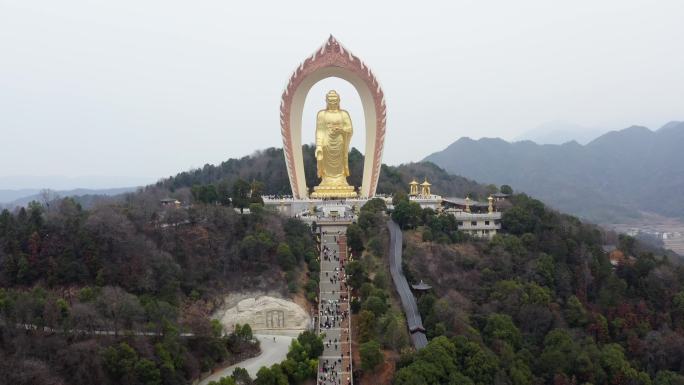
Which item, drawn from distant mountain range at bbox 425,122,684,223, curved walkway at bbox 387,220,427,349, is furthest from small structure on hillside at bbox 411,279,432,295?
distant mountain range at bbox 425,122,684,223

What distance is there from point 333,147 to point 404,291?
9.39m

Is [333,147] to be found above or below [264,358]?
above

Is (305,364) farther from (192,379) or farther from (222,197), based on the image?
(222,197)

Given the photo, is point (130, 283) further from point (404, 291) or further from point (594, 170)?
point (594, 170)

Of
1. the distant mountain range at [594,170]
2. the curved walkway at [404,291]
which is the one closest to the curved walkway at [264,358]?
the curved walkway at [404,291]

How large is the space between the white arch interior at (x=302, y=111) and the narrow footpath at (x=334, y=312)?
4.24m

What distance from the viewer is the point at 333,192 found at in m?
27.1

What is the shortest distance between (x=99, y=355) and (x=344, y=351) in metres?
6.06

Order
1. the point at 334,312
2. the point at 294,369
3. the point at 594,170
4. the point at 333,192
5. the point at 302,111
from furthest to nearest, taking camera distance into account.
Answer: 1. the point at 594,170
2. the point at 302,111
3. the point at 333,192
4. the point at 334,312
5. the point at 294,369

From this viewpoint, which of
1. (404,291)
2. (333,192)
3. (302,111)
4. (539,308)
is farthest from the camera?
(302,111)

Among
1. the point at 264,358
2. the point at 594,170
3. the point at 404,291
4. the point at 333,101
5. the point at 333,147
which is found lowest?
the point at 264,358

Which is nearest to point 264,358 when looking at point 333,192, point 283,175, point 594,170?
point 333,192

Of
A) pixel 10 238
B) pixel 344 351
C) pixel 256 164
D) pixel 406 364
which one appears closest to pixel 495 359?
pixel 406 364

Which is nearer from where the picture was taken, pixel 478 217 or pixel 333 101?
pixel 478 217
